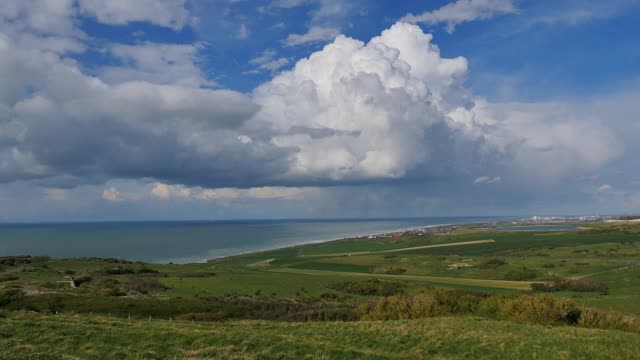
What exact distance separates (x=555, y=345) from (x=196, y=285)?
53406 mm

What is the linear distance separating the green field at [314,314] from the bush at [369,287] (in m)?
0.20

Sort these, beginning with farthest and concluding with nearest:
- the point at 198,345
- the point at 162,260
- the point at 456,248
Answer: the point at 456,248
the point at 162,260
the point at 198,345

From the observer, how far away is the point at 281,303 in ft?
158

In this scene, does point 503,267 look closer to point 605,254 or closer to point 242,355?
point 605,254

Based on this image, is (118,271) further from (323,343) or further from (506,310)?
(323,343)

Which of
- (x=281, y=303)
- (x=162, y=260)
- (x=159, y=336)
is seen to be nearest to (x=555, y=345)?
(x=159, y=336)

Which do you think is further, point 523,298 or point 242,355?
point 523,298

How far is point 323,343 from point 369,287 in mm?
51106

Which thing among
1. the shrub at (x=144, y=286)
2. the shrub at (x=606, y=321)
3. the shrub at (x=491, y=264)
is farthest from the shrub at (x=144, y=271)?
the shrub at (x=606, y=321)

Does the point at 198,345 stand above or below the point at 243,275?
above

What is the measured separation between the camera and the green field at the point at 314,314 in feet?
63.8

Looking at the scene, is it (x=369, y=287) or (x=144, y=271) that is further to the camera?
(x=144, y=271)

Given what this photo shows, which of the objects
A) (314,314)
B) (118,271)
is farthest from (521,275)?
(118,271)

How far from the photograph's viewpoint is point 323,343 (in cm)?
2091
